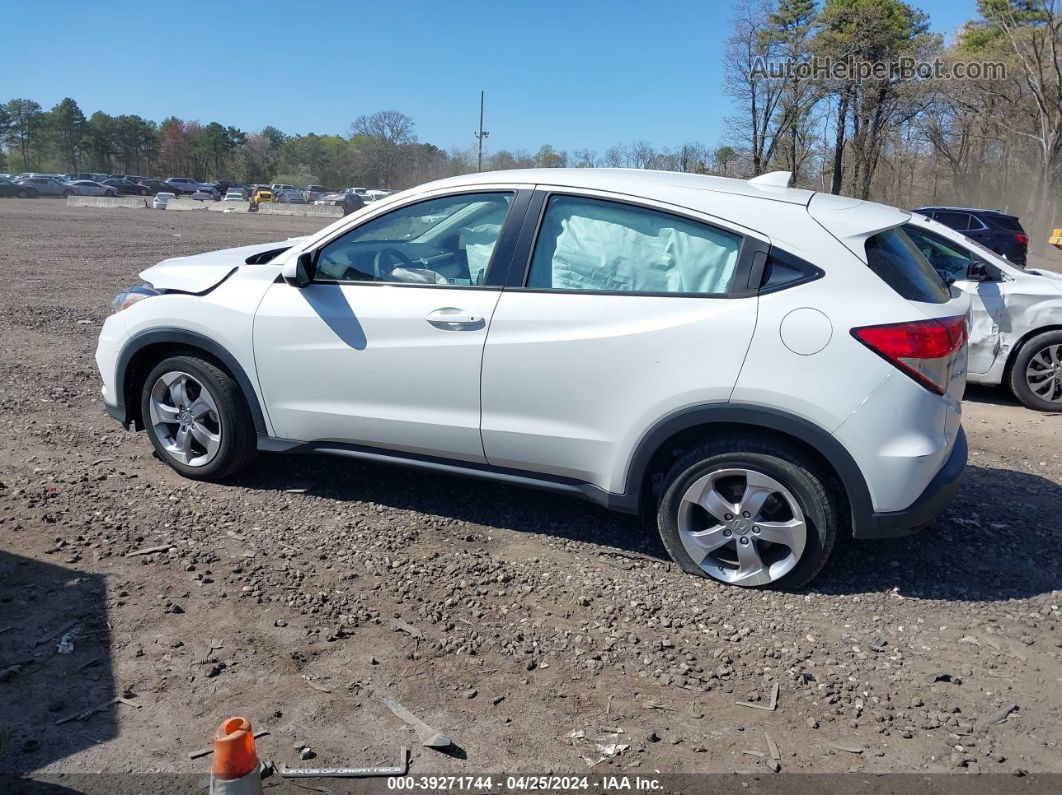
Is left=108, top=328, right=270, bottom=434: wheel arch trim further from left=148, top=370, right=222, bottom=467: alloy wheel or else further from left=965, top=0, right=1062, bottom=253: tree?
left=965, top=0, right=1062, bottom=253: tree

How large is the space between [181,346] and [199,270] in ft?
1.50

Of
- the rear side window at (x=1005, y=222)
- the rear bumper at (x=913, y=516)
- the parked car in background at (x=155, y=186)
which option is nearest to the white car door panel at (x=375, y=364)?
the rear bumper at (x=913, y=516)

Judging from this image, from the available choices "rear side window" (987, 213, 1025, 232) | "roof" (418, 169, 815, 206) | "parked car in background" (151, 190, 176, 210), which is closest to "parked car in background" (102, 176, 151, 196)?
"parked car in background" (151, 190, 176, 210)

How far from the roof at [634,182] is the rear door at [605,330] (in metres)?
0.07

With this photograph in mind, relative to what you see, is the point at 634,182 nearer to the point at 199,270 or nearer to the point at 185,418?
the point at 199,270

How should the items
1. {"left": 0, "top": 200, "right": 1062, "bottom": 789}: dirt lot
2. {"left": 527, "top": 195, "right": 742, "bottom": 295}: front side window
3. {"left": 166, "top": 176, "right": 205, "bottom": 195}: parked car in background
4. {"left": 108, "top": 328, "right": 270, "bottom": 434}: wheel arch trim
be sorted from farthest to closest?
{"left": 166, "top": 176, "right": 205, "bottom": 195}: parked car in background
{"left": 108, "top": 328, "right": 270, "bottom": 434}: wheel arch trim
{"left": 527, "top": 195, "right": 742, "bottom": 295}: front side window
{"left": 0, "top": 200, "right": 1062, "bottom": 789}: dirt lot

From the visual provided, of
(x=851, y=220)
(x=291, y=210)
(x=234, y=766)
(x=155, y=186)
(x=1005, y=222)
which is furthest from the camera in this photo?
(x=155, y=186)

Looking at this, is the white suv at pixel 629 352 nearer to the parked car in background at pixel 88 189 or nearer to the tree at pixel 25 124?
the parked car in background at pixel 88 189

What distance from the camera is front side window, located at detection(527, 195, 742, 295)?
4008mm

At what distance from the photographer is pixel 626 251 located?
4.17 metres

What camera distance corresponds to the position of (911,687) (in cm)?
337

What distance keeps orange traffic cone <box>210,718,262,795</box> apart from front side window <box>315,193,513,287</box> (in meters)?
2.57

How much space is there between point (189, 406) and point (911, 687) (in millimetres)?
3985

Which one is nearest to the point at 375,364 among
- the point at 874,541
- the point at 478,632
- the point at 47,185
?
the point at 478,632
